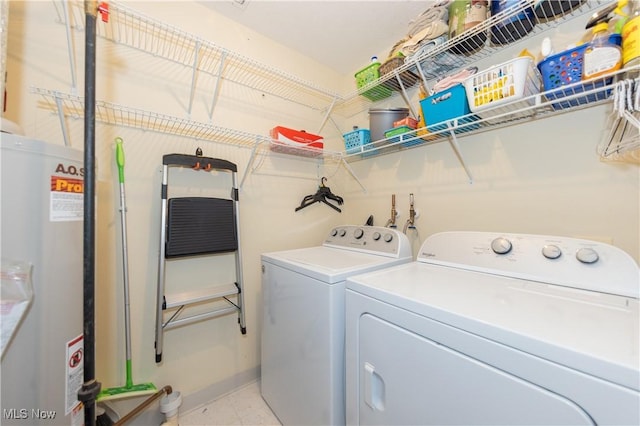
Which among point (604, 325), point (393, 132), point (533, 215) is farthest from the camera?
point (393, 132)

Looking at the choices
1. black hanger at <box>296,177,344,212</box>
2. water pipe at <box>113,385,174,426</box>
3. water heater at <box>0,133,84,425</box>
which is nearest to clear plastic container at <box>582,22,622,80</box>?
black hanger at <box>296,177,344,212</box>

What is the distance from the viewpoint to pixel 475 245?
1.17m

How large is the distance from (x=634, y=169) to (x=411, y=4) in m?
1.48

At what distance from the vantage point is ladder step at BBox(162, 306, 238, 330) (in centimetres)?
141

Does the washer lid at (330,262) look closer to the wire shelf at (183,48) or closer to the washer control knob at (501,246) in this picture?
the washer control knob at (501,246)

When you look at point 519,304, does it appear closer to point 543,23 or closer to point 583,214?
point 583,214

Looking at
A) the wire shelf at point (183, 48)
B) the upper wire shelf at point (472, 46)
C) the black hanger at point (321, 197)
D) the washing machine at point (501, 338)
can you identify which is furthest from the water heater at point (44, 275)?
the upper wire shelf at point (472, 46)

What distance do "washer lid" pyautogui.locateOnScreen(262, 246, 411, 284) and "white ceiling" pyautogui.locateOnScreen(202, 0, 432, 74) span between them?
1617 millimetres

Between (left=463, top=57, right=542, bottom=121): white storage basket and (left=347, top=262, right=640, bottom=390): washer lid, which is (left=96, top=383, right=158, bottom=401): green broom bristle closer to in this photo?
(left=347, top=262, right=640, bottom=390): washer lid

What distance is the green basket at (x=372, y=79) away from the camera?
5.69 ft

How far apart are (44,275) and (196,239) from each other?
0.74m

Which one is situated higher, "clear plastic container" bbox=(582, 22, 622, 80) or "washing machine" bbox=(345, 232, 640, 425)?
"clear plastic container" bbox=(582, 22, 622, 80)

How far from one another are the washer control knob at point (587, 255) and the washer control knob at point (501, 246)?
208mm

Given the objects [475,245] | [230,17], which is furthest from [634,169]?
[230,17]
